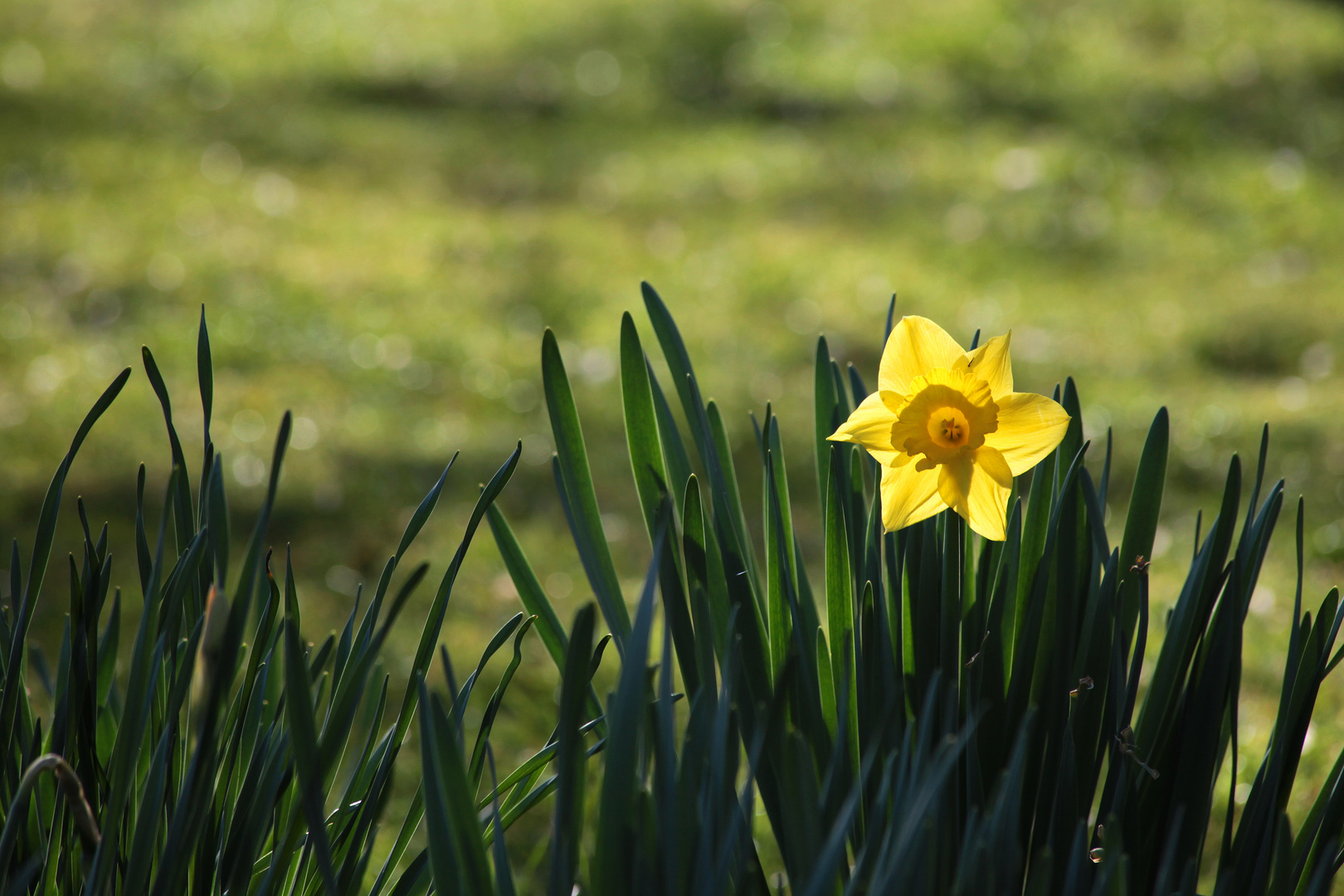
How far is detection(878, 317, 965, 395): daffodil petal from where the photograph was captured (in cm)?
84

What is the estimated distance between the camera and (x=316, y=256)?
5020 millimetres

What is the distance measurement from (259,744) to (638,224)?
16.1 ft

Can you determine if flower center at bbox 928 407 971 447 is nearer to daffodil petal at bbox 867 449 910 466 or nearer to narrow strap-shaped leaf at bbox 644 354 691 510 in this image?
daffodil petal at bbox 867 449 910 466

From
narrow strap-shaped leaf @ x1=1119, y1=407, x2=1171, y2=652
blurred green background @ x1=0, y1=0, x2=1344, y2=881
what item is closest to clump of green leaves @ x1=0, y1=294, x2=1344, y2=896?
narrow strap-shaped leaf @ x1=1119, y1=407, x2=1171, y2=652

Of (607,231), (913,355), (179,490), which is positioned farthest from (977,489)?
(607,231)

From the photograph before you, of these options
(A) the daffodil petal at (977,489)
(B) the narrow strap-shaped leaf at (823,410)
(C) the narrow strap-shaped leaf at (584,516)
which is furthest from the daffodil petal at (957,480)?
(C) the narrow strap-shaped leaf at (584,516)

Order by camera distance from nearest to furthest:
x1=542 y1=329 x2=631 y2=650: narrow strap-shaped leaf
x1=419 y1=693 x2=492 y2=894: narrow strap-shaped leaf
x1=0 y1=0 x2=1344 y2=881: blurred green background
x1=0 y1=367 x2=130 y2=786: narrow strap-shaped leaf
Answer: x1=419 y1=693 x2=492 y2=894: narrow strap-shaped leaf
x1=0 y1=367 x2=130 y2=786: narrow strap-shaped leaf
x1=542 y1=329 x2=631 y2=650: narrow strap-shaped leaf
x1=0 y1=0 x2=1344 y2=881: blurred green background

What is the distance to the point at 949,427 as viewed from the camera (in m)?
0.83

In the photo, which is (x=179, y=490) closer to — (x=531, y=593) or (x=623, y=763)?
(x=531, y=593)

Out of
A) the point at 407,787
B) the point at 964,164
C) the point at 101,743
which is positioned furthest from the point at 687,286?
the point at 101,743

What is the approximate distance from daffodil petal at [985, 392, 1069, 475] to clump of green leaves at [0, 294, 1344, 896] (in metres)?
0.03

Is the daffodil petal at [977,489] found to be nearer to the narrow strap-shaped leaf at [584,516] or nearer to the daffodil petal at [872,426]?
the daffodil petal at [872,426]

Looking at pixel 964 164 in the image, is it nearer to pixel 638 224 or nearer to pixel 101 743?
pixel 638 224

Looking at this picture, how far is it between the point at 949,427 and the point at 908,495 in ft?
0.21
